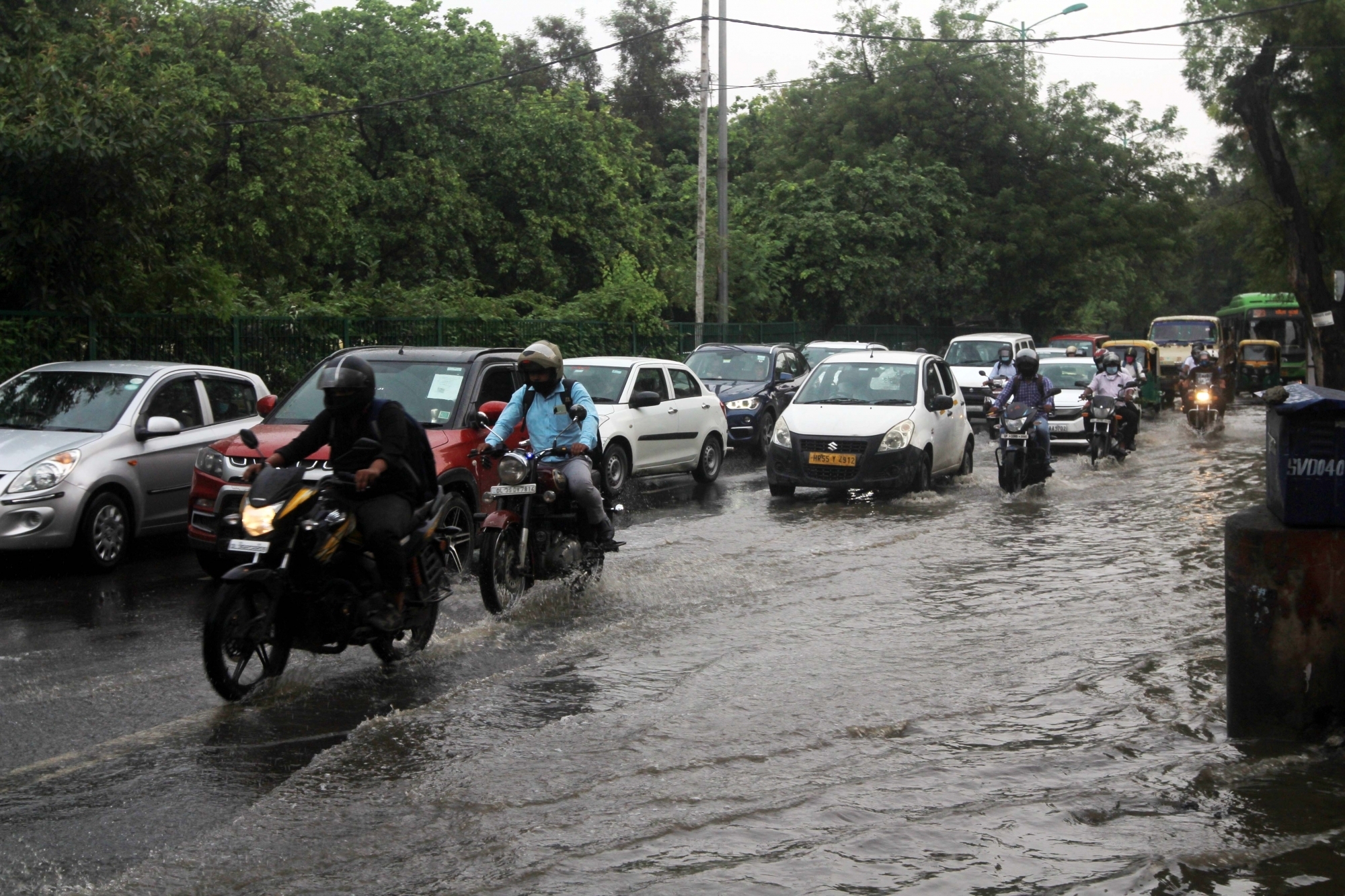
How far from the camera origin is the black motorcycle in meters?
20.5

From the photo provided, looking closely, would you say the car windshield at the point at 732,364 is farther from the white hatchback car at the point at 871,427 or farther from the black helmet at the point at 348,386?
the black helmet at the point at 348,386

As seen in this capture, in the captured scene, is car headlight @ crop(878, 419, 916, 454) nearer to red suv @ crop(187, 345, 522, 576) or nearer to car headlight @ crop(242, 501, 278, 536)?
red suv @ crop(187, 345, 522, 576)

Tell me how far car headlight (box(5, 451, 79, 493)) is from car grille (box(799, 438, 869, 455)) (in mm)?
8004

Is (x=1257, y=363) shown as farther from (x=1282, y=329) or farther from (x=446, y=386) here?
(x=446, y=386)

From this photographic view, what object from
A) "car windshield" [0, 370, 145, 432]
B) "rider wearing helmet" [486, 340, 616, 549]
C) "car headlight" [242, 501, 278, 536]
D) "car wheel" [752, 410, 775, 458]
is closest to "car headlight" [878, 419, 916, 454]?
"car wheel" [752, 410, 775, 458]

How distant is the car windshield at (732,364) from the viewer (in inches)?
914

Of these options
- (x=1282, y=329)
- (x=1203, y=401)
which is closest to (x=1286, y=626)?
(x=1203, y=401)

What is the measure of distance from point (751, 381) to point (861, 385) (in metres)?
6.03

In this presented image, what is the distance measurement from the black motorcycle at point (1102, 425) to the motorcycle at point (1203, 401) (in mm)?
7957

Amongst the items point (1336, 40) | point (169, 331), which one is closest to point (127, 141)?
point (169, 331)

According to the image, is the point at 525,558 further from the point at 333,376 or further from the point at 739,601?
the point at 333,376

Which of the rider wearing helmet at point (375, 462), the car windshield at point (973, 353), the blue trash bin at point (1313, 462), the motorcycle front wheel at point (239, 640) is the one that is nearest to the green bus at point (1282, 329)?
the car windshield at point (973, 353)

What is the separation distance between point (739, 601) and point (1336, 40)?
1199 inches

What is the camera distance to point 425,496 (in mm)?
7250
